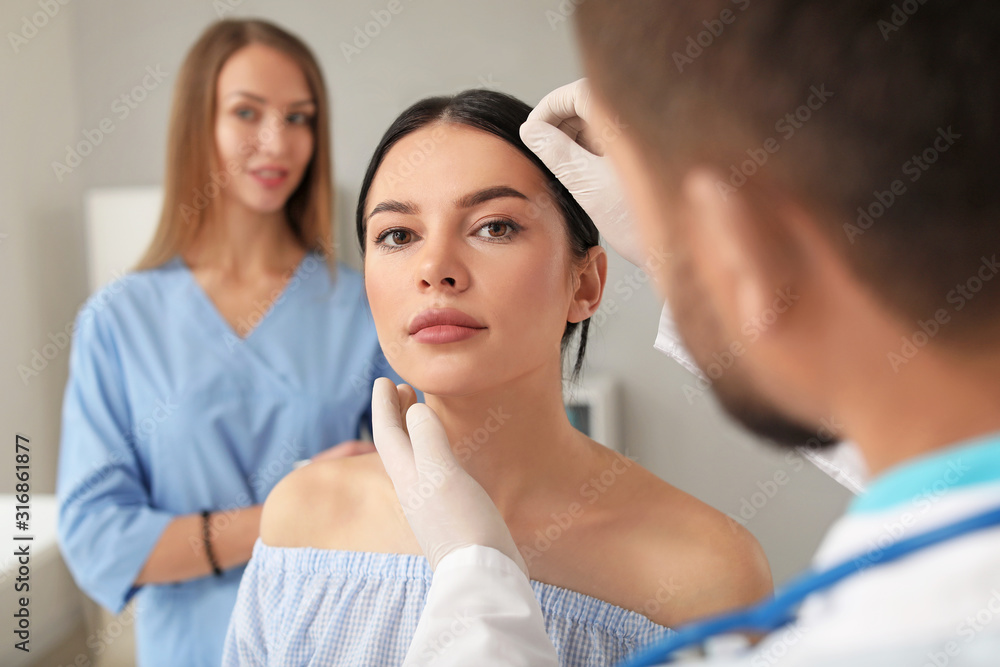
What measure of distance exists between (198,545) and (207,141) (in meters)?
0.68

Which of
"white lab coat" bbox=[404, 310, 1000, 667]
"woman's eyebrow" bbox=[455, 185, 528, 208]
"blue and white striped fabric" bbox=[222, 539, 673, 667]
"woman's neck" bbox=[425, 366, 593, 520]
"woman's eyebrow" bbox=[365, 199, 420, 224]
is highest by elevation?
"woman's eyebrow" bbox=[455, 185, 528, 208]

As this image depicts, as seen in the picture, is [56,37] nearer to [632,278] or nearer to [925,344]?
[632,278]

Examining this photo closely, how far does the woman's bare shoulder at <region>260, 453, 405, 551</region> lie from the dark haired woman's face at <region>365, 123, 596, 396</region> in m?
0.17

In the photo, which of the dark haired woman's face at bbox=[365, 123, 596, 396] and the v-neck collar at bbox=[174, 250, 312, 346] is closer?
the dark haired woman's face at bbox=[365, 123, 596, 396]

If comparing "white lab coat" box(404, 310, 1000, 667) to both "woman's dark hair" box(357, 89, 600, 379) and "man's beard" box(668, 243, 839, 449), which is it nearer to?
"man's beard" box(668, 243, 839, 449)

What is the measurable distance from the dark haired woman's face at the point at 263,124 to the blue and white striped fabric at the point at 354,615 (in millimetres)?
677

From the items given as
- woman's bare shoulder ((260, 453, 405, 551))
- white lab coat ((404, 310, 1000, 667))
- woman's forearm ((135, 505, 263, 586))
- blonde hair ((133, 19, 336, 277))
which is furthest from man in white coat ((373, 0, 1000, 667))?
blonde hair ((133, 19, 336, 277))

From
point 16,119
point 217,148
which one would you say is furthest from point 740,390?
point 16,119

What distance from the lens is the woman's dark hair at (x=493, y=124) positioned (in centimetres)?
79

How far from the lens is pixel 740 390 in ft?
1.34

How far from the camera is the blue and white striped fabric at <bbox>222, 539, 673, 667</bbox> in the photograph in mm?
721

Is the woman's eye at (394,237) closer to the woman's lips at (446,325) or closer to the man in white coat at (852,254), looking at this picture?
the woman's lips at (446,325)

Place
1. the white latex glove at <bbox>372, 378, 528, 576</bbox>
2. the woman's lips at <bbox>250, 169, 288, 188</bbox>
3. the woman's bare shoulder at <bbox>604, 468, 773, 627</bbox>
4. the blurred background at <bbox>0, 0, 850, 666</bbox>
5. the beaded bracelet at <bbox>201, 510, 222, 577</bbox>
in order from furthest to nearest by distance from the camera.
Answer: the blurred background at <bbox>0, 0, 850, 666</bbox>, the woman's lips at <bbox>250, 169, 288, 188</bbox>, the beaded bracelet at <bbox>201, 510, 222, 577</bbox>, the woman's bare shoulder at <bbox>604, 468, 773, 627</bbox>, the white latex glove at <bbox>372, 378, 528, 576</bbox>

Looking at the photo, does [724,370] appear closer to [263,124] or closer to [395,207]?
[395,207]
